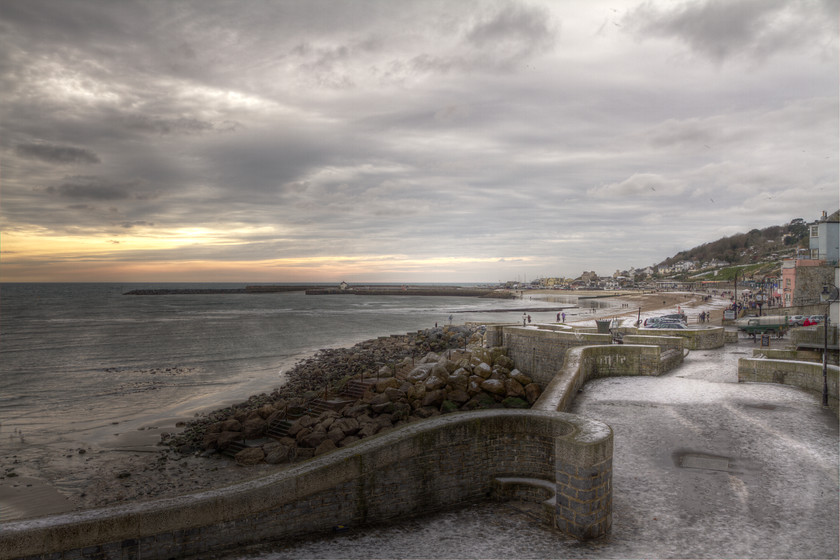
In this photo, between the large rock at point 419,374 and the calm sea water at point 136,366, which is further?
the calm sea water at point 136,366

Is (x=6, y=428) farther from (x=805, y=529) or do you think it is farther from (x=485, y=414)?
(x=805, y=529)

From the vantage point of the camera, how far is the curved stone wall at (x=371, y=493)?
5.80 metres

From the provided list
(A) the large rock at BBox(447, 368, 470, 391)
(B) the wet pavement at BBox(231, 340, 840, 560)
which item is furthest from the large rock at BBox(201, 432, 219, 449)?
(B) the wet pavement at BBox(231, 340, 840, 560)

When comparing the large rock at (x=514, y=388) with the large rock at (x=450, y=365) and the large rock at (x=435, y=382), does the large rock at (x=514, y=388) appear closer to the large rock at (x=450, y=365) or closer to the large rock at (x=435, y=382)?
the large rock at (x=435, y=382)

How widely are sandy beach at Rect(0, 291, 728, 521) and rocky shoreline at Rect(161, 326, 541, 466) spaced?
2.64 ft

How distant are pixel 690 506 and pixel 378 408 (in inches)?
524

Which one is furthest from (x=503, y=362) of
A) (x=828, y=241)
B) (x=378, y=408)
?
(x=828, y=241)

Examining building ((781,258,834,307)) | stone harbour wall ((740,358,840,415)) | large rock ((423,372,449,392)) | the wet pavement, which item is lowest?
large rock ((423,372,449,392))

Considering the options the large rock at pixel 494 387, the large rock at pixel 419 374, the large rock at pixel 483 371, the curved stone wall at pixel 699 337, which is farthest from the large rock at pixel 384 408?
the curved stone wall at pixel 699 337

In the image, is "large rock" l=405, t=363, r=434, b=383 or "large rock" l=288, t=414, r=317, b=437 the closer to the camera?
"large rock" l=288, t=414, r=317, b=437

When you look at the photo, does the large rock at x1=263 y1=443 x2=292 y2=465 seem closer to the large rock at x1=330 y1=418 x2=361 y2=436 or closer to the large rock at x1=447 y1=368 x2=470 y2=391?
the large rock at x1=330 y1=418 x2=361 y2=436

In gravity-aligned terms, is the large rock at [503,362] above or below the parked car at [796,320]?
below

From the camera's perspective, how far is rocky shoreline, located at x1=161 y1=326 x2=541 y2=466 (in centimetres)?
1708

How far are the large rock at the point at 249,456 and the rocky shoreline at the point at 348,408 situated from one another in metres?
0.03
